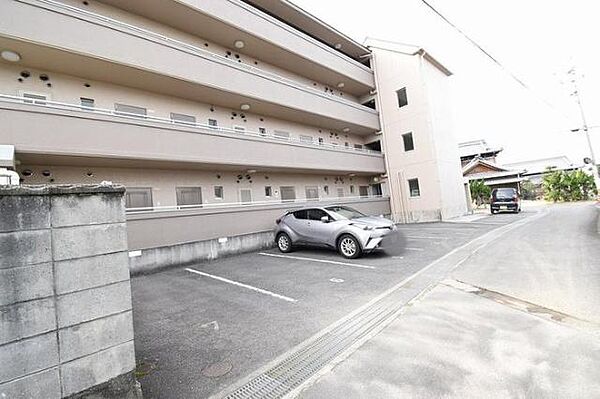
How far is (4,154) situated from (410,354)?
868 cm

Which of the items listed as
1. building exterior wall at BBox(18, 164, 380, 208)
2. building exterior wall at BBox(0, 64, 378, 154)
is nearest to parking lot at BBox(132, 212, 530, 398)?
building exterior wall at BBox(18, 164, 380, 208)

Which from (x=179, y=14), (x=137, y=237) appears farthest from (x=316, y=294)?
(x=179, y=14)

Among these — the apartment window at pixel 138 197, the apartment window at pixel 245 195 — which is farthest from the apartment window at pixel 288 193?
the apartment window at pixel 138 197

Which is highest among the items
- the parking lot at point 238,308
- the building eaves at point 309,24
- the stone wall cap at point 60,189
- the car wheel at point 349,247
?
the building eaves at point 309,24

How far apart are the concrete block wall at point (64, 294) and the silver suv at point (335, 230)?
6069 millimetres

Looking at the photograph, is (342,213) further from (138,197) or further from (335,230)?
(138,197)

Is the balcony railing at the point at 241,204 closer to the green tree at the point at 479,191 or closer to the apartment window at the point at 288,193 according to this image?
the apartment window at the point at 288,193

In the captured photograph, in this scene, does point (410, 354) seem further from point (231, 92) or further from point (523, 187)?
A: point (523, 187)

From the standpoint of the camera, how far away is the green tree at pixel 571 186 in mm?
26781

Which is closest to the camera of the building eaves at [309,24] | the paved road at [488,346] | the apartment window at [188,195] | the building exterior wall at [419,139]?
the paved road at [488,346]

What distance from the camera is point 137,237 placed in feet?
26.9

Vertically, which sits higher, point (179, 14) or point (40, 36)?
point (179, 14)

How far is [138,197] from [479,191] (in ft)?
97.5

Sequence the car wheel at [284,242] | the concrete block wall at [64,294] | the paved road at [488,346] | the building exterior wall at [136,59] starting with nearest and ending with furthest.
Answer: the concrete block wall at [64,294]
the paved road at [488,346]
the building exterior wall at [136,59]
the car wheel at [284,242]
